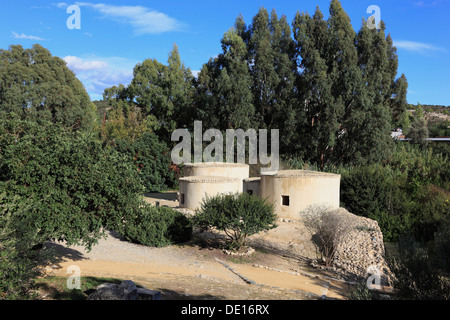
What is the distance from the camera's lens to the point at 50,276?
11.2 meters

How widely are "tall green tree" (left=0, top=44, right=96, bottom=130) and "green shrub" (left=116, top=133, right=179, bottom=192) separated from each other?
6.37 m

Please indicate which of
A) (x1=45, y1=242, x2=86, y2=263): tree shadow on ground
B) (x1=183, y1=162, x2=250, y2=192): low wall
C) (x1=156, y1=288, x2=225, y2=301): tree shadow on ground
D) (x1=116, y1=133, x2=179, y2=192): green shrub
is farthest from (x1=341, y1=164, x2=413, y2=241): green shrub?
(x1=45, y1=242, x2=86, y2=263): tree shadow on ground

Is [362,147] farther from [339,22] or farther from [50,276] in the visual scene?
[50,276]

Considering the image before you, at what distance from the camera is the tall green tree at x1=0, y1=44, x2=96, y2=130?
33500 millimetres

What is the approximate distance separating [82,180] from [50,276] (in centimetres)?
322

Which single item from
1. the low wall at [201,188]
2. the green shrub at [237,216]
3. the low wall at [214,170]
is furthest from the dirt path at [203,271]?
the low wall at [214,170]

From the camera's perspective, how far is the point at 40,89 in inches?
1348

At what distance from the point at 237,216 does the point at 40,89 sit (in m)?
26.0

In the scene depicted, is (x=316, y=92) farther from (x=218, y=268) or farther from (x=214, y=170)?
(x=218, y=268)

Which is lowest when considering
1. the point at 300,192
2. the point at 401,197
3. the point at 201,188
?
the point at 401,197

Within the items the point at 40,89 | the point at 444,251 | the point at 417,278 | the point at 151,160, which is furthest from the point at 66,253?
the point at 40,89

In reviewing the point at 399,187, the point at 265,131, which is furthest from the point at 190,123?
the point at 399,187

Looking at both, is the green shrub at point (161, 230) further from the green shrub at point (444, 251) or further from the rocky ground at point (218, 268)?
the green shrub at point (444, 251)

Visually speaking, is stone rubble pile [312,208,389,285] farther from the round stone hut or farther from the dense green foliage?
the dense green foliage
